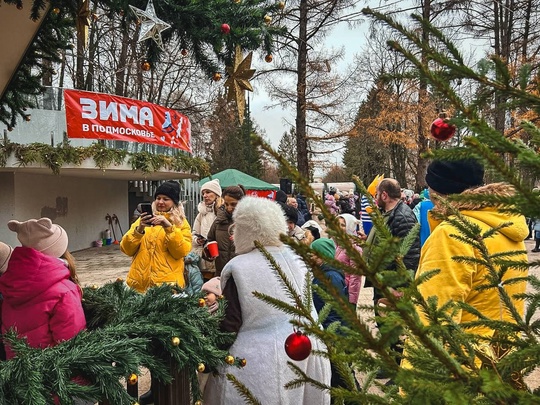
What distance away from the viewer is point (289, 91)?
15609 mm

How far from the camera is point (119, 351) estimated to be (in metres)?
Answer: 2.06

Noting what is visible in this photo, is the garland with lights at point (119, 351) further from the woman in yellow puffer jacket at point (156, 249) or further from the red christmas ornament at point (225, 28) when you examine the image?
the red christmas ornament at point (225, 28)

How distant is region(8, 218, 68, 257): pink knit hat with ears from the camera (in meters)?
2.63

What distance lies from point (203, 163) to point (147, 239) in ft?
41.9

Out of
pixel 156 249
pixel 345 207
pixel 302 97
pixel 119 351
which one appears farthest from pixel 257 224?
pixel 345 207

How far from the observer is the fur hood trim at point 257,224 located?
2.73m

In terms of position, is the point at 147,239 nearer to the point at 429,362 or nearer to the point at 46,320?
the point at 46,320

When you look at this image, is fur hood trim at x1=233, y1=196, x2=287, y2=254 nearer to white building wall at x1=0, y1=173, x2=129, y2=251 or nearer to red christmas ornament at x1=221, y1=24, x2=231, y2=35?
red christmas ornament at x1=221, y1=24, x2=231, y2=35

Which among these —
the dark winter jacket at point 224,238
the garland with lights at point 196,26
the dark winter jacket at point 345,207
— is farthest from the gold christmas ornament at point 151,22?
the dark winter jacket at point 345,207

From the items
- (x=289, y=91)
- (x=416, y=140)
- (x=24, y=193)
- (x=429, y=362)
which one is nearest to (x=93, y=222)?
(x=24, y=193)

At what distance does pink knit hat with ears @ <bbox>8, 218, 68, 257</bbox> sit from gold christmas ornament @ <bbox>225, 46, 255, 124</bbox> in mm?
1736

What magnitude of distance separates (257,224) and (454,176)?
1069mm

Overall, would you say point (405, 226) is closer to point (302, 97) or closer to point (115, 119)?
point (115, 119)

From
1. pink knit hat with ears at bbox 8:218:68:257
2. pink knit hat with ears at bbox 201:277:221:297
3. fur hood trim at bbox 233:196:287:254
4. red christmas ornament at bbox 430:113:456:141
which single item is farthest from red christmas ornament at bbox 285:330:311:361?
pink knit hat with ears at bbox 8:218:68:257
